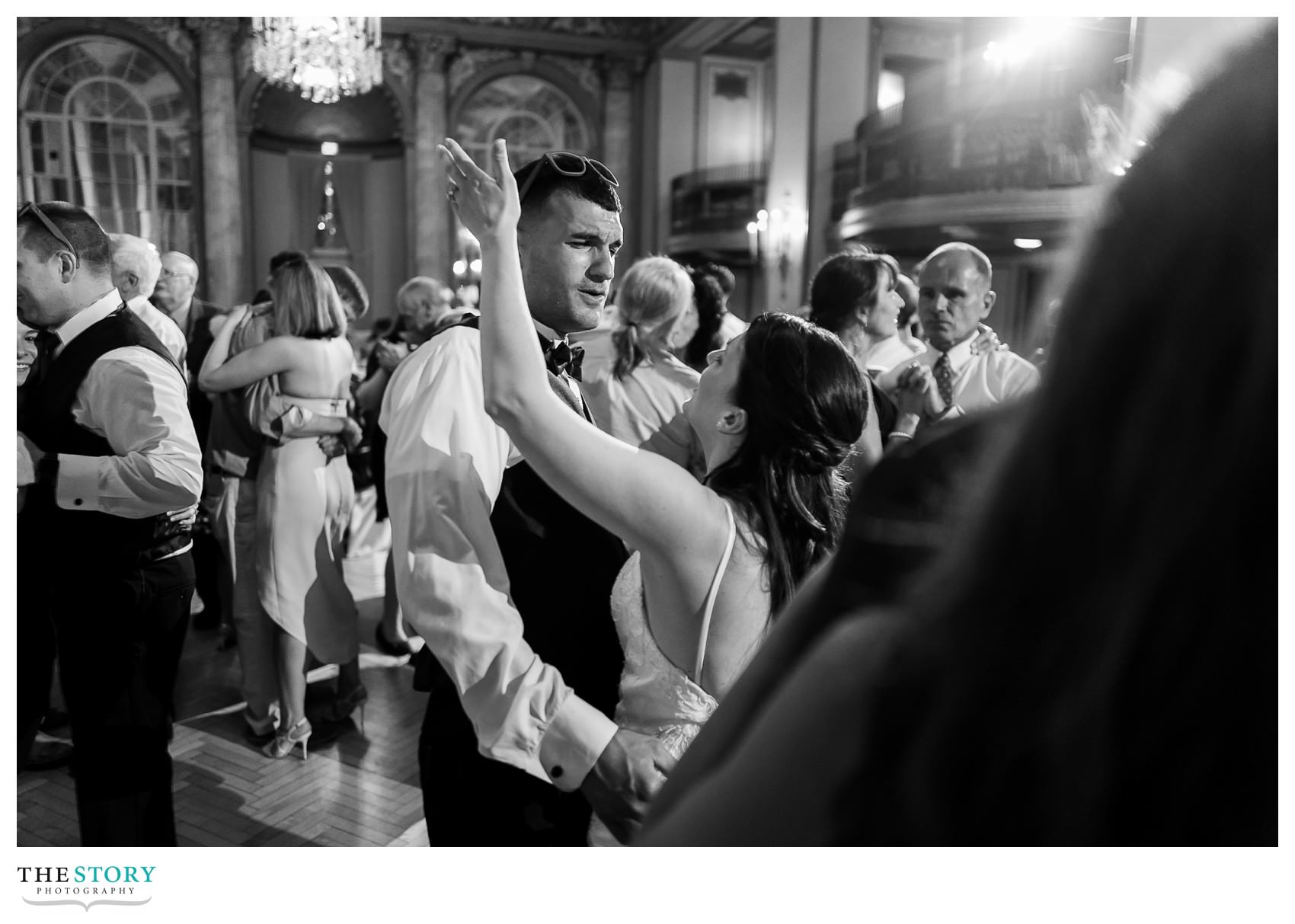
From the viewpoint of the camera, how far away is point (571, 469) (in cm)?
119

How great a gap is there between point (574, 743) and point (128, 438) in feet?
4.25

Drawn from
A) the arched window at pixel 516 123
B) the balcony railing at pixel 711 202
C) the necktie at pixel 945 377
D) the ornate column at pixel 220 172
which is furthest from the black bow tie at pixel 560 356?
the balcony railing at pixel 711 202

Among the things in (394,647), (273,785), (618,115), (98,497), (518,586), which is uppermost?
(618,115)

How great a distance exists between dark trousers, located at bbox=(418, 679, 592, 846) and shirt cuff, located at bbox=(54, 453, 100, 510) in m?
0.91

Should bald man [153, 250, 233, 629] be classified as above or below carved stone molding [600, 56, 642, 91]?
below

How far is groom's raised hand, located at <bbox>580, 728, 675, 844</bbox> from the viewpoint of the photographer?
1317 millimetres

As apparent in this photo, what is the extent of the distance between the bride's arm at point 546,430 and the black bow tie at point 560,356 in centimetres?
38

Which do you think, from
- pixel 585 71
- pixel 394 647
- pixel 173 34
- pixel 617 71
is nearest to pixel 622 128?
pixel 617 71

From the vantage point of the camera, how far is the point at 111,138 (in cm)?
1230

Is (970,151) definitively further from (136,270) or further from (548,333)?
(548,333)

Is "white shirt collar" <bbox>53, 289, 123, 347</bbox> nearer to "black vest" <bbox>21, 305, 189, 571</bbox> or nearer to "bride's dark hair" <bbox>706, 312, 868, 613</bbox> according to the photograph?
"black vest" <bbox>21, 305, 189, 571</bbox>

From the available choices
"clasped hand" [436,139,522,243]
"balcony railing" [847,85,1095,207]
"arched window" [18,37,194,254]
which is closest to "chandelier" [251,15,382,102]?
"arched window" [18,37,194,254]
